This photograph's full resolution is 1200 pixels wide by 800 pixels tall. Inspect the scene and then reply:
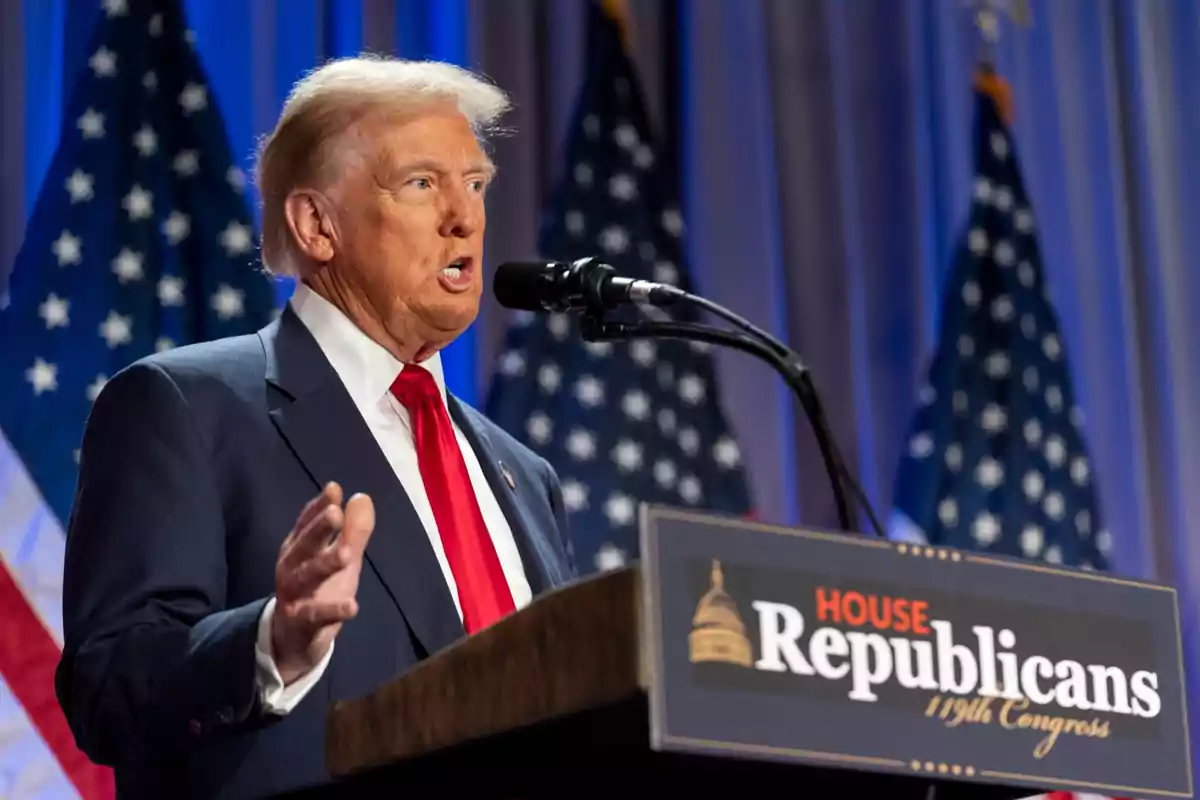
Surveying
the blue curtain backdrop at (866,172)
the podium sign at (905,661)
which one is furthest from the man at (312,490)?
the blue curtain backdrop at (866,172)

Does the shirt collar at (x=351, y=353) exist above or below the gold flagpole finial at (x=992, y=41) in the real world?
below

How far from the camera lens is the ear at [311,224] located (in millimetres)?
2207

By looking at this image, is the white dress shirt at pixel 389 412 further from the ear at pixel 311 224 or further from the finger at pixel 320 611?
the finger at pixel 320 611

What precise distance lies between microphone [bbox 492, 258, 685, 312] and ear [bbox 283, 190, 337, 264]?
23 cm

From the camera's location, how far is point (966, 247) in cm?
456

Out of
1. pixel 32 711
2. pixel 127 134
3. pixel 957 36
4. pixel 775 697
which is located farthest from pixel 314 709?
pixel 957 36

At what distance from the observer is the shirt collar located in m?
2.06

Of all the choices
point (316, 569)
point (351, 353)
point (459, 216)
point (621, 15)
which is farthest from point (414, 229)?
point (621, 15)

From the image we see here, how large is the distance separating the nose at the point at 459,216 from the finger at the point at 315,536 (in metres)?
0.90

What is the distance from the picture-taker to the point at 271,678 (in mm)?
1453

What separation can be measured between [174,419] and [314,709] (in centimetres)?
34

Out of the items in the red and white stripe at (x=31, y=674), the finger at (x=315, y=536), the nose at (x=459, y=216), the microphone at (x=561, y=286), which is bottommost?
the red and white stripe at (x=31, y=674)

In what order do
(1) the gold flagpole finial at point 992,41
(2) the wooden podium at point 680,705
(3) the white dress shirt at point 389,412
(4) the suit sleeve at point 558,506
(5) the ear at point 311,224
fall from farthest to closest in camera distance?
(1) the gold flagpole finial at point 992,41, (4) the suit sleeve at point 558,506, (5) the ear at point 311,224, (3) the white dress shirt at point 389,412, (2) the wooden podium at point 680,705

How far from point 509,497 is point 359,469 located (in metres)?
0.32
